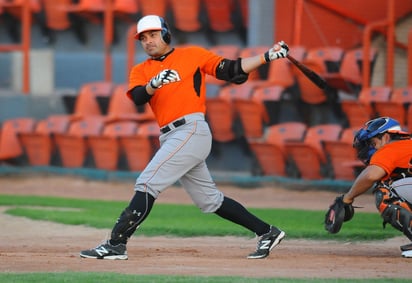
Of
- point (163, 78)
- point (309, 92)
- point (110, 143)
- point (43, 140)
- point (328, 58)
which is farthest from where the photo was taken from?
point (43, 140)

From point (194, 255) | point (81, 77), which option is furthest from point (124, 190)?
point (194, 255)

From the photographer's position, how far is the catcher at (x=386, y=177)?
8289mm

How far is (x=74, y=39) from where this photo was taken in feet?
71.7

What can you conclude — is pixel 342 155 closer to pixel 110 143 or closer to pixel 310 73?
pixel 110 143

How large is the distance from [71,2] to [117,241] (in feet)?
45.2

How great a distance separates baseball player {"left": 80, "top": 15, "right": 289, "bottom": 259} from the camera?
27.0ft

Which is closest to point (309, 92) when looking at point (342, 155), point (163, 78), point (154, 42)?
point (342, 155)

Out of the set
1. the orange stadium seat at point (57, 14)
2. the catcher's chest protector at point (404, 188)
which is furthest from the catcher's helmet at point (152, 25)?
the orange stadium seat at point (57, 14)

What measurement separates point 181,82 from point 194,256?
1.47 meters

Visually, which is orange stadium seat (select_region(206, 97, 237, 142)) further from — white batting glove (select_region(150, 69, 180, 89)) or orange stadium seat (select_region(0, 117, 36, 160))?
white batting glove (select_region(150, 69, 180, 89))

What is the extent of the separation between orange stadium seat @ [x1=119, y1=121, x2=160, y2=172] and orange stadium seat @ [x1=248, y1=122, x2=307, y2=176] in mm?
1663

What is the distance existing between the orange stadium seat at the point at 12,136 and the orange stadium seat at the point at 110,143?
4.58 ft

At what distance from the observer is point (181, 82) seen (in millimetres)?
8281

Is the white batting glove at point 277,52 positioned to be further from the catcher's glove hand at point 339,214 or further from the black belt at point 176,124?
the catcher's glove hand at point 339,214
